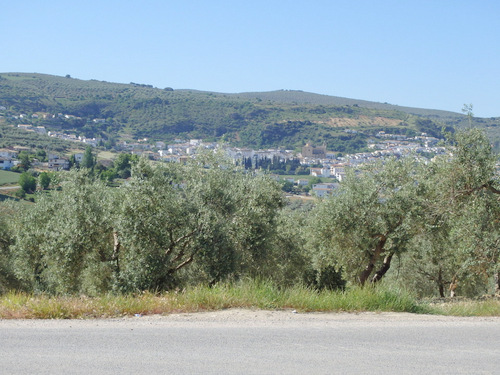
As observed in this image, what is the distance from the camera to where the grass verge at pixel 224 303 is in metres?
7.88

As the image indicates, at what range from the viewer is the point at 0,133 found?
367 feet

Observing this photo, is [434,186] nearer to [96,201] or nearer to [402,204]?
[402,204]

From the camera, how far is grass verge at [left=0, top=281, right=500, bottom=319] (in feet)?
25.9

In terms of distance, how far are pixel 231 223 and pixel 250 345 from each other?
1014 centimetres

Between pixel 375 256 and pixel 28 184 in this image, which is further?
pixel 28 184

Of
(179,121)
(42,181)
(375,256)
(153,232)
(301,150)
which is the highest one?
(179,121)

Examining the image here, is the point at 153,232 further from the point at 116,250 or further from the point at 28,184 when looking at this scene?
the point at 28,184

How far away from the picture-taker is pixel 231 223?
16375mm

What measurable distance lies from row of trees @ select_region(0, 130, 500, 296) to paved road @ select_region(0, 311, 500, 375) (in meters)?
6.82

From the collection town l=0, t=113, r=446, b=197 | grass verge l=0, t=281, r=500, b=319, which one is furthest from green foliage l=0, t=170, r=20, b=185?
grass verge l=0, t=281, r=500, b=319

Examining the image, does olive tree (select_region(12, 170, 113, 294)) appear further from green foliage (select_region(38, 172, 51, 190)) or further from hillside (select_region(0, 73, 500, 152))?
hillside (select_region(0, 73, 500, 152))

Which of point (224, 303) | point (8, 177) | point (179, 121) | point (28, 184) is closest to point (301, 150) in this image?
point (179, 121)

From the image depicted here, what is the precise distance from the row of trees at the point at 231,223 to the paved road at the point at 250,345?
6.82 metres

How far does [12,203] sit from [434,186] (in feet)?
74.3
